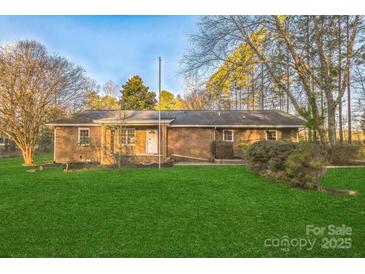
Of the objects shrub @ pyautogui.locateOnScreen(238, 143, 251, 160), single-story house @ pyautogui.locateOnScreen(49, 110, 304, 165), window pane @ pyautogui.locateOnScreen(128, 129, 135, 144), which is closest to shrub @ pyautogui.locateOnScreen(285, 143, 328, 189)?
shrub @ pyautogui.locateOnScreen(238, 143, 251, 160)

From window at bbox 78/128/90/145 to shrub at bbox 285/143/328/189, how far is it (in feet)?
45.6

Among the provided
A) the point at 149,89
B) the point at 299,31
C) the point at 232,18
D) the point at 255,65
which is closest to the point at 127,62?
the point at 232,18

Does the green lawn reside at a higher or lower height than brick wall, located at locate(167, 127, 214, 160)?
lower

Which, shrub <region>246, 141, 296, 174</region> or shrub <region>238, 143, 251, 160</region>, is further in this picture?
shrub <region>238, 143, 251, 160</region>

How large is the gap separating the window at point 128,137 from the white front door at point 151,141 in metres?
0.98

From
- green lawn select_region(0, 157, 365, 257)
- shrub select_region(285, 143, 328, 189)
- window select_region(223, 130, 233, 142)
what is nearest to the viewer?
green lawn select_region(0, 157, 365, 257)

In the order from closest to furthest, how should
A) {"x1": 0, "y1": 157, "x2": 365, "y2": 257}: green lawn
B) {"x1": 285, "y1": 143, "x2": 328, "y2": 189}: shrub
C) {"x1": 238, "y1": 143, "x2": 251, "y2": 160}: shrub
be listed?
{"x1": 0, "y1": 157, "x2": 365, "y2": 257}: green lawn
{"x1": 285, "y1": 143, "x2": 328, "y2": 189}: shrub
{"x1": 238, "y1": 143, "x2": 251, "y2": 160}: shrub

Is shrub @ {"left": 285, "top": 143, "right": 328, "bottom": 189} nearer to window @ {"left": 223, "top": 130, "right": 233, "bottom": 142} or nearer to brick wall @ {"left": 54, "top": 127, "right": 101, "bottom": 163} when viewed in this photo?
window @ {"left": 223, "top": 130, "right": 233, "bottom": 142}

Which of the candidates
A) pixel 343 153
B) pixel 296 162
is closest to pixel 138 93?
pixel 343 153

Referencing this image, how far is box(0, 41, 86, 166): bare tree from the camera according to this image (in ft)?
53.4

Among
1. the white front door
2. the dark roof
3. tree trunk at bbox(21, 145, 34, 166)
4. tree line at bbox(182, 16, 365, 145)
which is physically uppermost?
tree line at bbox(182, 16, 365, 145)

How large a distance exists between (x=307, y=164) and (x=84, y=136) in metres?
14.8

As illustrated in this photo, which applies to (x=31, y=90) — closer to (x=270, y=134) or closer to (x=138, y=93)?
(x=270, y=134)

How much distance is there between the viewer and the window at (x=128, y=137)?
17.2m
